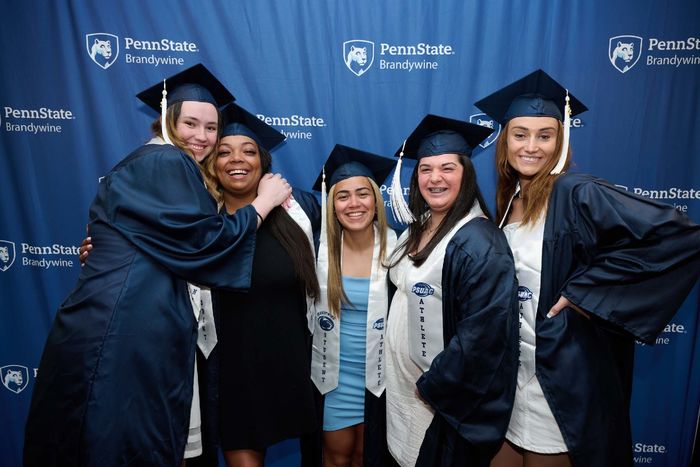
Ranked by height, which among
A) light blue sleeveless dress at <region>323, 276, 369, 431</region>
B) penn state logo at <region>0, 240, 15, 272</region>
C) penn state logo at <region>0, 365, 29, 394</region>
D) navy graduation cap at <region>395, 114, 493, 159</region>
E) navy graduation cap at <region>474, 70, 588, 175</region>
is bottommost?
penn state logo at <region>0, 365, 29, 394</region>

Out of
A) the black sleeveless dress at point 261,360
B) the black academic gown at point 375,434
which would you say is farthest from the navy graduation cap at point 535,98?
the black sleeveless dress at point 261,360

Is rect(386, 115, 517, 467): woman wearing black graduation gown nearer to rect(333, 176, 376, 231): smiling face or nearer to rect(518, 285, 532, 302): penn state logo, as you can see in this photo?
rect(518, 285, 532, 302): penn state logo

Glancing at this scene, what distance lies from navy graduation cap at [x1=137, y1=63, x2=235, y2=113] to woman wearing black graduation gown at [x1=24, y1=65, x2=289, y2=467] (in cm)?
47

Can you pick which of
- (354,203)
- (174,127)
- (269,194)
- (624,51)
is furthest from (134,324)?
(624,51)

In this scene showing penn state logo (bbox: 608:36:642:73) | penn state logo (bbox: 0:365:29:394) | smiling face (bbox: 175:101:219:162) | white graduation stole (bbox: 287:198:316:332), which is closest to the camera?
smiling face (bbox: 175:101:219:162)

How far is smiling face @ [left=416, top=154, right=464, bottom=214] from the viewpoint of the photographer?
6.82 ft

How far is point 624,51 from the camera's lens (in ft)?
9.27

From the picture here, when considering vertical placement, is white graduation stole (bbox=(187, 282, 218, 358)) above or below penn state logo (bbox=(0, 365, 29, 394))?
above

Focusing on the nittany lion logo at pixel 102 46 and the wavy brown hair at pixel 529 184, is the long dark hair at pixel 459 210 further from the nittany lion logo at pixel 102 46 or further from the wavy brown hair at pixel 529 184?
the nittany lion logo at pixel 102 46

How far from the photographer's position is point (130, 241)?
1752 mm

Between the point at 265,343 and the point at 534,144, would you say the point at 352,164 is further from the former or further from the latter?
the point at 265,343

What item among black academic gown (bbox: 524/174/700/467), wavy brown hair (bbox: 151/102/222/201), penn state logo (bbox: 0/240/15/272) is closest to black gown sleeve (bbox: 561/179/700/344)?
black academic gown (bbox: 524/174/700/467)

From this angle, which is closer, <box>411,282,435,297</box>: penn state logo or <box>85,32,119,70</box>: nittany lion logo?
<box>411,282,435,297</box>: penn state logo

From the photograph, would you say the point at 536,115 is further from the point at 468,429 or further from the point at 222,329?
the point at 222,329
